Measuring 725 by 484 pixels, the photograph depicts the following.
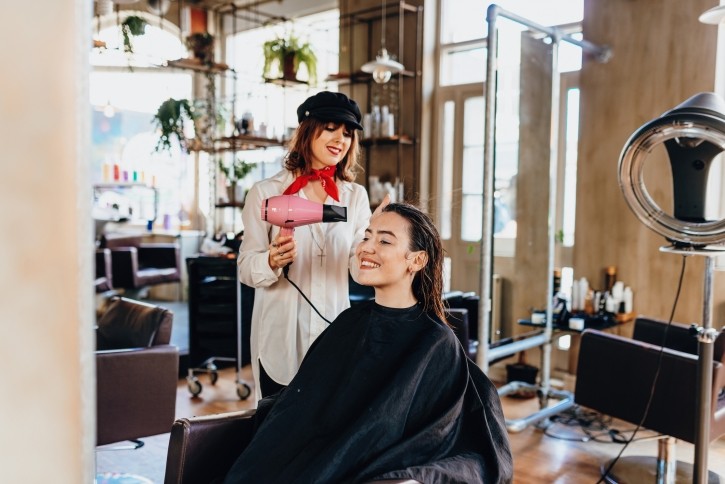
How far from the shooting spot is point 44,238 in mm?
265

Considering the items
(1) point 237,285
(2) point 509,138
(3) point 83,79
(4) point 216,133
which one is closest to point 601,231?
(2) point 509,138

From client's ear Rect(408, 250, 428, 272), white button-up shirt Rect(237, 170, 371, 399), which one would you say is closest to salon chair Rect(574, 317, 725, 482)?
client's ear Rect(408, 250, 428, 272)

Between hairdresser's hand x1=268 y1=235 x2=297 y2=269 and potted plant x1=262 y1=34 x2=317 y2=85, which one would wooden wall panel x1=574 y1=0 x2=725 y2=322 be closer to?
potted plant x1=262 y1=34 x2=317 y2=85

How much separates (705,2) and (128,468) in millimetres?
3874

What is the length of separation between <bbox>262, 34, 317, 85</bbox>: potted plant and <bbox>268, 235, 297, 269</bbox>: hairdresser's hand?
4.07m

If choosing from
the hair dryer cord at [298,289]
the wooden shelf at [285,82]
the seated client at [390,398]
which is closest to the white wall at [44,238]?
the seated client at [390,398]

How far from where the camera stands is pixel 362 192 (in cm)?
201

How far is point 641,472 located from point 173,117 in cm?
420

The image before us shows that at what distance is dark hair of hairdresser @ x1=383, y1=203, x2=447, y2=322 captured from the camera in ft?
5.59

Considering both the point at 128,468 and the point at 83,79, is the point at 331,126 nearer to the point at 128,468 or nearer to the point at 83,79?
the point at 83,79

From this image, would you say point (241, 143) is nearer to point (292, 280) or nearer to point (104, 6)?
point (104, 6)

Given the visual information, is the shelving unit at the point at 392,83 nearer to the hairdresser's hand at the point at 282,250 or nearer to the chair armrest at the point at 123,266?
the chair armrest at the point at 123,266

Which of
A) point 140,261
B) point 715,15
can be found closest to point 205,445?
point 715,15

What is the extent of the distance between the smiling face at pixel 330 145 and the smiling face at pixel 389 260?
268mm
